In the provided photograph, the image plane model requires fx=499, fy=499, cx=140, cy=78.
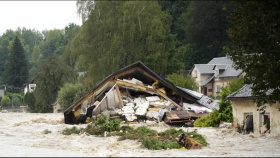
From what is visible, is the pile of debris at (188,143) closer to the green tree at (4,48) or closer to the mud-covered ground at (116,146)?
the mud-covered ground at (116,146)

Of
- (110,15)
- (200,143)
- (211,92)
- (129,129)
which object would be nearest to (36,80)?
(110,15)

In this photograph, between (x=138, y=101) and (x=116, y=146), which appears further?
(x=138, y=101)

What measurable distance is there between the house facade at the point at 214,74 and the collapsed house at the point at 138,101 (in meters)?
37.0

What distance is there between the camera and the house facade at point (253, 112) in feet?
85.9

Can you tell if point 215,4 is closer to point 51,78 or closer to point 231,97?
point 51,78

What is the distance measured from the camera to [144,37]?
60.7m

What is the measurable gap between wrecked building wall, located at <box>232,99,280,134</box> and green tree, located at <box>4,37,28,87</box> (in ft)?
333

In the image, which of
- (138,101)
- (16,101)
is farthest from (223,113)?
(16,101)

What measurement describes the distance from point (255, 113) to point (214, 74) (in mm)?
52795

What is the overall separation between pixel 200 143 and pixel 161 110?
597 inches

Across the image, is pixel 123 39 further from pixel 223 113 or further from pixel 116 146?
pixel 116 146

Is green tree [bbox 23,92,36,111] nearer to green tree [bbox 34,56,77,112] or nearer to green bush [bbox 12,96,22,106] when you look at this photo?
green bush [bbox 12,96,22,106]

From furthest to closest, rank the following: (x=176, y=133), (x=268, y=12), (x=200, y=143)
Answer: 1. (x=176, y=133)
2. (x=200, y=143)
3. (x=268, y=12)

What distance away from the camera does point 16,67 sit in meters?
125
